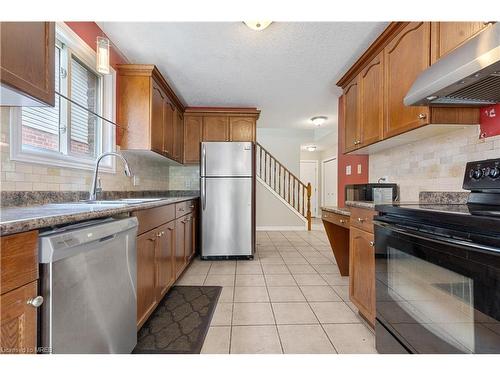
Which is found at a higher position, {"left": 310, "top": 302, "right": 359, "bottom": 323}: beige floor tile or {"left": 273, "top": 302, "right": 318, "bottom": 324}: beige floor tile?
{"left": 310, "top": 302, "right": 359, "bottom": 323}: beige floor tile

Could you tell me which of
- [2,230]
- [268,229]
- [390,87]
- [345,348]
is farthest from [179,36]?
[268,229]

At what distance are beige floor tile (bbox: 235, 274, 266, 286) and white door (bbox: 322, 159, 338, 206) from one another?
17.6 ft

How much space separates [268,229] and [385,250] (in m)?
4.55

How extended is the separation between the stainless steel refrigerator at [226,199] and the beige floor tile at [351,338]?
1.89m

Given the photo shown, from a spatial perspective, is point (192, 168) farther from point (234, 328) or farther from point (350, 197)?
point (234, 328)

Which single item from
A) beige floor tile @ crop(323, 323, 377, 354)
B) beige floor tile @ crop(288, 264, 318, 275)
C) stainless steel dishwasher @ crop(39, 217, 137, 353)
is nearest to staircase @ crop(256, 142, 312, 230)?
beige floor tile @ crop(288, 264, 318, 275)

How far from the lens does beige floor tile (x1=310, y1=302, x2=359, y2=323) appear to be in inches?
74.1

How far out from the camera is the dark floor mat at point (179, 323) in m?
1.57

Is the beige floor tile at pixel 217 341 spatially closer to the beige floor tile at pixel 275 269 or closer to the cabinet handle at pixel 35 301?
the cabinet handle at pixel 35 301

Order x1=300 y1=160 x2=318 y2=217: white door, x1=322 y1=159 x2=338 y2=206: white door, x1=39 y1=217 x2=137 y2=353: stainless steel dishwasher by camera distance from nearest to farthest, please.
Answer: x1=39 y1=217 x2=137 y2=353: stainless steel dishwasher
x1=322 y1=159 x2=338 y2=206: white door
x1=300 y1=160 x2=318 y2=217: white door

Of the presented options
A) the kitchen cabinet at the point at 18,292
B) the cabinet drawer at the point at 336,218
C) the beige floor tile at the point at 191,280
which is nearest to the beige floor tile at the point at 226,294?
the beige floor tile at the point at 191,280

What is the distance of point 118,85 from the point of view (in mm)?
2611

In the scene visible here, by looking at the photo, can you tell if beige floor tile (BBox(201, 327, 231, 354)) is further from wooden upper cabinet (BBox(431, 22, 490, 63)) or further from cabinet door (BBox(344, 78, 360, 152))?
wooden upper cabinet (BBox(431, 22, 490, 63))

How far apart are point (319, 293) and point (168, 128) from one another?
2.65 m
